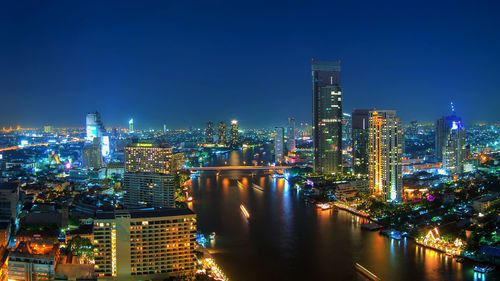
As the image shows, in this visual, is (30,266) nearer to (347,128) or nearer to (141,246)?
(141,246)

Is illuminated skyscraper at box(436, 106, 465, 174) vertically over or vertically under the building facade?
over

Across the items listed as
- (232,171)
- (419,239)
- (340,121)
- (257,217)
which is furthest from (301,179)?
(419,239)

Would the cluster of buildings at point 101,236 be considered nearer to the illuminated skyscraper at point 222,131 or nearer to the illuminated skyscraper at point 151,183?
the illuminated skyscraper at point 151,183

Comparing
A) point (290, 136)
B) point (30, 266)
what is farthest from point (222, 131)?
point (30, 266)

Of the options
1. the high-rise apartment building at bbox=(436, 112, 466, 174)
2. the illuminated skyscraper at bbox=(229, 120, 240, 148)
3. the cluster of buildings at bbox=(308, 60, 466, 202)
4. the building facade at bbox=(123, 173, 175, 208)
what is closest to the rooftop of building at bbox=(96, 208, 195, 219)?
the building facade at bbox=(123, 173, 175, 208)

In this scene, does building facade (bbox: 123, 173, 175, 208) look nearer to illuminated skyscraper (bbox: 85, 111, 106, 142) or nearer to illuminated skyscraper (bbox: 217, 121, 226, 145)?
illuminated skyscraper (bbox: 85, 111, 106, 142)
